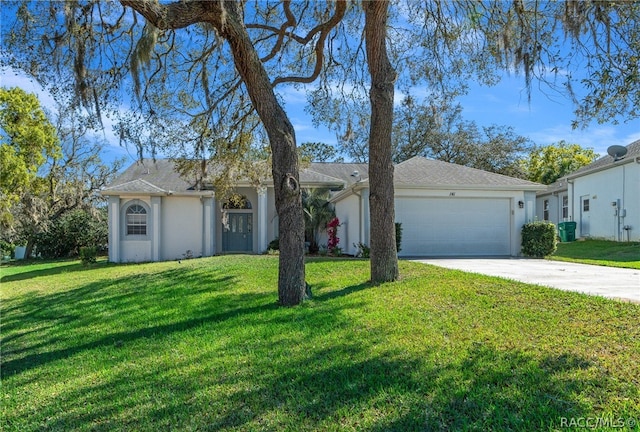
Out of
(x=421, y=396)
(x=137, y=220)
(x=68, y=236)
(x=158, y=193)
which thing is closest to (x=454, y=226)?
(x=158, y=193)

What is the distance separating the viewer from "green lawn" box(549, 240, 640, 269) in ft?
42.8

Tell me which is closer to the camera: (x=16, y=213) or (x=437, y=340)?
(x=437, y=340)

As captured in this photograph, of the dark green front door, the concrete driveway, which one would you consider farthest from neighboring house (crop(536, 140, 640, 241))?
the dark green front door

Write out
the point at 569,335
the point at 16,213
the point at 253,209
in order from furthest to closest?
1. the point at 16,213
2. the point at 253,209
3. the point at 569,335

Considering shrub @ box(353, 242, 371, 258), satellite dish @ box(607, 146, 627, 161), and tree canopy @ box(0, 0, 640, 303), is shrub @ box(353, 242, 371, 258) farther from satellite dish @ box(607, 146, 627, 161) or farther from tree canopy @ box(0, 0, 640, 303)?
satellite dish @ box(607, 146, 627, 161)

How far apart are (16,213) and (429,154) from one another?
25883mm

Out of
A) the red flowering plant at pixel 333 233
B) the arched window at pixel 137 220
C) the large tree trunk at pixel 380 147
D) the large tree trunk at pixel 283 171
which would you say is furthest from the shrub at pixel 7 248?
the large tree trunk at pixel 380 147

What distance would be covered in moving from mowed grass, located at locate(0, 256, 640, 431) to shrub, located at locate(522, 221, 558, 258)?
7963mm

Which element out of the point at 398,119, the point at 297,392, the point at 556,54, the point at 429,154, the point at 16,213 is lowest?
the point at 297,392

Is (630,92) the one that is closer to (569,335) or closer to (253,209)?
(569,335)

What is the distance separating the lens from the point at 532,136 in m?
32.0

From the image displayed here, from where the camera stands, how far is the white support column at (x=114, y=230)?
1725cm

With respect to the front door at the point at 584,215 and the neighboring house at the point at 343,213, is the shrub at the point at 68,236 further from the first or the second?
the front door at the point at 584,215

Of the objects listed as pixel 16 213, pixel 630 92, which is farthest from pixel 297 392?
pixel 16 213
